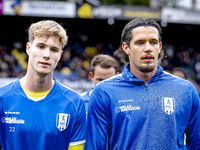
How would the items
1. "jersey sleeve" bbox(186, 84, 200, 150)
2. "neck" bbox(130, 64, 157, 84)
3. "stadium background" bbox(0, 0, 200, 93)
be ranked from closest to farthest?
"jersey sleeve" bbox(186, 84, 200, 150)
"neck" bbox(130, 64, 157, 84)
"stadium background" bbox(0, 0, 200, 93)

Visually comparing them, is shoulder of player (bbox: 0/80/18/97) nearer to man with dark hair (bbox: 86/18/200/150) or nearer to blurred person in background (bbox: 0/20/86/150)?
blurred person in background (bbox: 0/20/86/150)

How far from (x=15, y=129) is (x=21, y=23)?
612 inches

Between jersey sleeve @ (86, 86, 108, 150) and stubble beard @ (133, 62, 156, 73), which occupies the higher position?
stubble beard @ (133, 62, 156, 73)

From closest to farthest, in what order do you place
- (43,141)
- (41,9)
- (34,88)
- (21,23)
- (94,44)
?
(43,141) → (34,88) → (41,9) → (21,23) → (94,44)

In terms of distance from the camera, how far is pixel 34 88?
2365 millimetres

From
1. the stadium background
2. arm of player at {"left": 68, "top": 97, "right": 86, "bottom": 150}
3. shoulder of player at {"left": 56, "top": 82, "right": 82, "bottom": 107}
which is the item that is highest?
the stadium background

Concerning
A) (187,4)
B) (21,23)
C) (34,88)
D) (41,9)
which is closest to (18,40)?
(21,23)

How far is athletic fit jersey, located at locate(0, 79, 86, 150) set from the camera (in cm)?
221

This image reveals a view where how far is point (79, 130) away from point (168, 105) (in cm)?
87

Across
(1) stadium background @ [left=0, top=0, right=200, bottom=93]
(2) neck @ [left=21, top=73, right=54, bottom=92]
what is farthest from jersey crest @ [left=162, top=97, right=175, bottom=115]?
(1) stadium background @ [left=0, top=0, right=200, bottom=93]

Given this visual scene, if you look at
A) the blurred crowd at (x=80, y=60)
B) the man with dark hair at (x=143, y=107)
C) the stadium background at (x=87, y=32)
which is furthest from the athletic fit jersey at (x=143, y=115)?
the blurred crowd at (x=80, y=60)

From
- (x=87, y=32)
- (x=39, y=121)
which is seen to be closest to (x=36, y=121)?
(x=39, y=121)

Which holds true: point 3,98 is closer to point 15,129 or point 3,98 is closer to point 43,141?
point 15,129

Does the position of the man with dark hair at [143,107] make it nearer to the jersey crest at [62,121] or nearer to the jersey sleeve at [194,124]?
the jersey sleeve at [194,124]
